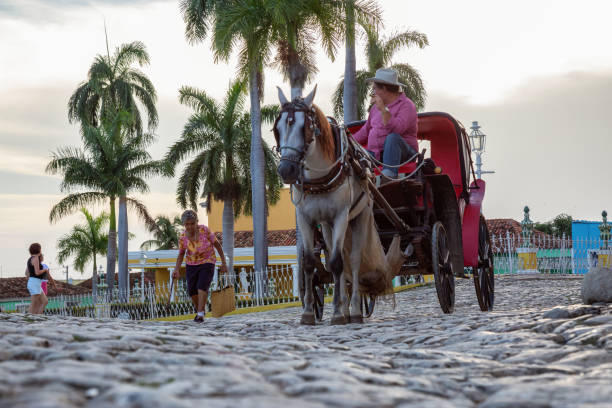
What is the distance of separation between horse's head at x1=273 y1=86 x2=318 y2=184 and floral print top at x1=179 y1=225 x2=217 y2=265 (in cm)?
351

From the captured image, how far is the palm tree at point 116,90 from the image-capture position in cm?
3747

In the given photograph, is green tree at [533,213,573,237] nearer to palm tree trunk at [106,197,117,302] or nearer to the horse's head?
palm tree trunk at [106,197,117,302]

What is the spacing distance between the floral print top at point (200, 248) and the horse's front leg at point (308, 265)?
8.41 feet

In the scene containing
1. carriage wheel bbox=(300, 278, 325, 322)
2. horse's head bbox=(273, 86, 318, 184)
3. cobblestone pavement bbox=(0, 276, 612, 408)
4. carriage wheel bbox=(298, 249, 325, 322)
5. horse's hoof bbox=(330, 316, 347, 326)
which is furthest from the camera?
carriage wheel bbox=(300, 278, 325, 322)

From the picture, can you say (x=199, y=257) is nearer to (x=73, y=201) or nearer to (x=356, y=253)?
(x=356, y=253)

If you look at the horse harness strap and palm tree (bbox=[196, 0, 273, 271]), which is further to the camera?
palm tree (bbox=[196, 0, 273, 271])

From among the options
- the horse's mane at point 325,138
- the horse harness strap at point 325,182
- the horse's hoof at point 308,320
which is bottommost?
the horse's hoof at point 308,320

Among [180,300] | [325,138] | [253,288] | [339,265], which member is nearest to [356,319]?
[339,265]

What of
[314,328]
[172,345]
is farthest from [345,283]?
[172,345]

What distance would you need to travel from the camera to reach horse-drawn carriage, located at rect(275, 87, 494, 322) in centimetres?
735

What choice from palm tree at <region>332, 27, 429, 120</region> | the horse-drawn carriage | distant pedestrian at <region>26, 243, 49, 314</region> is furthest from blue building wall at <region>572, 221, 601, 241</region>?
distant pedestrian at <region>26, 243, 49, 314</region>

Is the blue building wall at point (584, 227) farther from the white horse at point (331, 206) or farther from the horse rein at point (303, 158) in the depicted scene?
the horse rein at point (303, 158)

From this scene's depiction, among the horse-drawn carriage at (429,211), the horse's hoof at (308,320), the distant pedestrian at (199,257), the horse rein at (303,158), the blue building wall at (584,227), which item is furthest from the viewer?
the blue building wall at (584,227)

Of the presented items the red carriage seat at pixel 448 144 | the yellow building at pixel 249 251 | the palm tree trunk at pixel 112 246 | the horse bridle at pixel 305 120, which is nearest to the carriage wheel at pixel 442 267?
the red carriage seat at pixel 448 144
